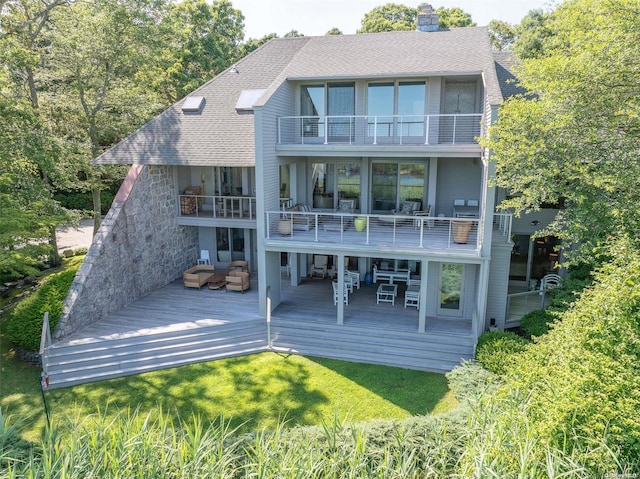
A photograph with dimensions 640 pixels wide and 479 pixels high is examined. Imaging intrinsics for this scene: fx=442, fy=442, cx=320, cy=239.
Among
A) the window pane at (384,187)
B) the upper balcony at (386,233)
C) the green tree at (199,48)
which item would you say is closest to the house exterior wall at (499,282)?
the upper balcony at (386,233)

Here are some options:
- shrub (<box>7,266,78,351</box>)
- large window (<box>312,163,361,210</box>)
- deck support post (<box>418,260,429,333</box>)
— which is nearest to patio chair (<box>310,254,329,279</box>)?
large window (<box>312,163,361,210</box>)

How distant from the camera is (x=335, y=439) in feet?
25.1

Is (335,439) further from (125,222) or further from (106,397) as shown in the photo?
(125,222)

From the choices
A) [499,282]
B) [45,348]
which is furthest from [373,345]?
[45,348]

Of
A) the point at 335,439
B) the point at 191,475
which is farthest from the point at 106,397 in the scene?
the point at 335,439

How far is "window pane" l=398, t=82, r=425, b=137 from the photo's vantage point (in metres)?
15.9

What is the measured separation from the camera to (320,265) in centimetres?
1917

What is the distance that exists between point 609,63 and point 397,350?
9210mm

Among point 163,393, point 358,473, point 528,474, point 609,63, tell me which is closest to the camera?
point 528,474

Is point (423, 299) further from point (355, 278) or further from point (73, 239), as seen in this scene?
point (73, 239)

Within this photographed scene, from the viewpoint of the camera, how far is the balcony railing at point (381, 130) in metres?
15.7

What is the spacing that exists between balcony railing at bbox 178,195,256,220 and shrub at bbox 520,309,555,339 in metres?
10.7

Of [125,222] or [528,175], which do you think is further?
[125,222]

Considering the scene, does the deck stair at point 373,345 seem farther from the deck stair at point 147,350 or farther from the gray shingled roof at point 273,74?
the gray shingled roof at point 273,74
